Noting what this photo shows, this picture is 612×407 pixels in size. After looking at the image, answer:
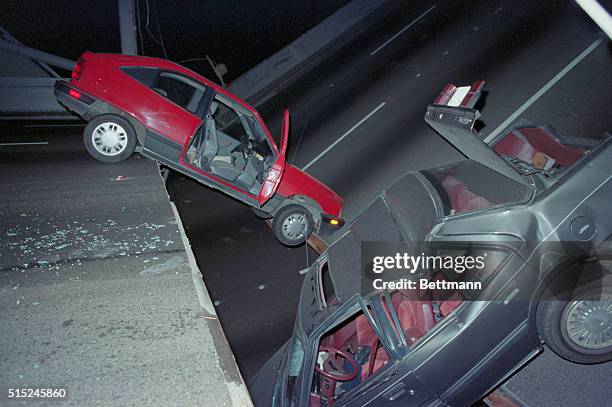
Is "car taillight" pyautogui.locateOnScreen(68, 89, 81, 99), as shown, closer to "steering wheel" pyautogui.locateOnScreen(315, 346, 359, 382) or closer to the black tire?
the black tire

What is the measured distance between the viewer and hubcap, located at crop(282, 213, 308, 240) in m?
7.94

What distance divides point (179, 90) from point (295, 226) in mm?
2915

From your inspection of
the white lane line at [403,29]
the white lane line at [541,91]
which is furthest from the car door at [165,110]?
the white lane line at [403,29]

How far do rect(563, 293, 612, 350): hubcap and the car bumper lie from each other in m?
7.05

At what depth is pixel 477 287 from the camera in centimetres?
350

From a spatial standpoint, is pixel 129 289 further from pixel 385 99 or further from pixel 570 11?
pixel 570 11

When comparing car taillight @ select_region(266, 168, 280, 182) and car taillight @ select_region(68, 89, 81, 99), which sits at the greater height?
car taillight @ select_region(266, 168, 280, 182)

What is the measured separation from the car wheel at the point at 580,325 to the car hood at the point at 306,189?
5.03 m

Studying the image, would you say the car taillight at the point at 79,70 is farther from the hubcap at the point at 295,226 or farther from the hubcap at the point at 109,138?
the hubcap at the point at 295,226

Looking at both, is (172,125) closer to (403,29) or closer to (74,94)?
(74,94)

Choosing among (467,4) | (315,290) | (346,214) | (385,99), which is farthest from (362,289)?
(467,4)

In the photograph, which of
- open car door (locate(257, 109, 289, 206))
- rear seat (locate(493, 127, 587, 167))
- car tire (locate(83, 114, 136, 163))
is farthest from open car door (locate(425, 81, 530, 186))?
car tire (locate(83, 114, 136, 163))

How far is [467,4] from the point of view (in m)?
16.9

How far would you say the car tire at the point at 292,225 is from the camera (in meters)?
7.89
